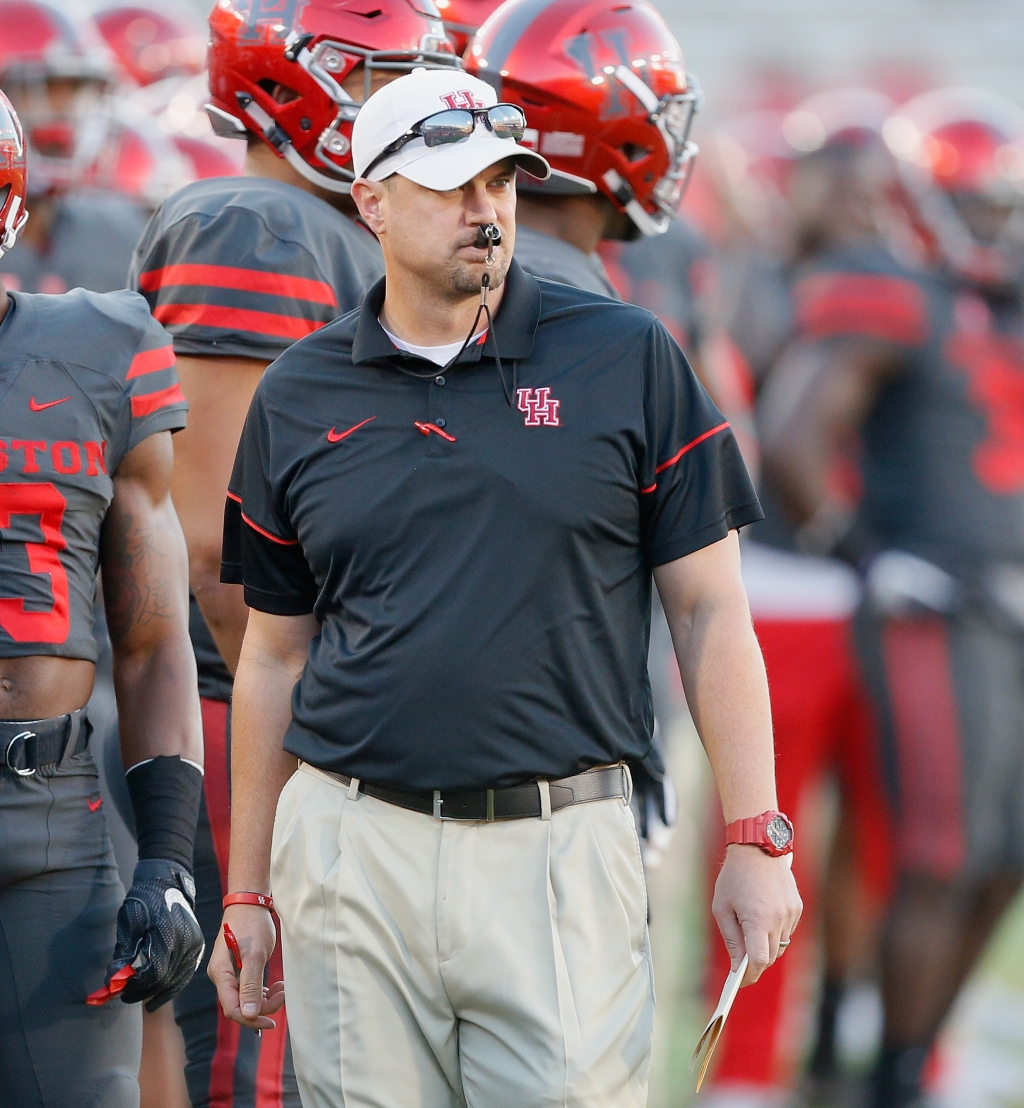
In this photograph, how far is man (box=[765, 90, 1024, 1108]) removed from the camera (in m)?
5.67

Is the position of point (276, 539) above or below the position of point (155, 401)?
below

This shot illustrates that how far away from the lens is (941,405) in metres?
6.05

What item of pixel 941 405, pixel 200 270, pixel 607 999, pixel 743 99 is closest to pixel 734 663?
pixel 607 999

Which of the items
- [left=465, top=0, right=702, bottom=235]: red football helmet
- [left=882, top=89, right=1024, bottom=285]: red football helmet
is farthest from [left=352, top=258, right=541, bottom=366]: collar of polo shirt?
[left=882, top=89, right=1024, bottom=285]: red football helmet

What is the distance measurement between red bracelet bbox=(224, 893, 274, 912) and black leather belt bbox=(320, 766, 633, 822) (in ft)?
0.96

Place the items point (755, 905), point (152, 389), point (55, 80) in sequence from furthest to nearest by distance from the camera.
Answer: point (55, 80) < point (152, 389) < point (755, 905)

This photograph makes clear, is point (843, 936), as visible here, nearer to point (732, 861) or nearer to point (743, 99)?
point (732, 861)

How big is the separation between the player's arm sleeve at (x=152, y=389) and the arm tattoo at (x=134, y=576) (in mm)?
142

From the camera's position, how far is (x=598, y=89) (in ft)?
13.4

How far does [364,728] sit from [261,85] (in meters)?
1.57

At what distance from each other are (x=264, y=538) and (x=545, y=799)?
2.00 feet

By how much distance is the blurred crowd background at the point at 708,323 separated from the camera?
571 cm

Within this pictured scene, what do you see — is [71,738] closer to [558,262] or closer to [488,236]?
[488,236]

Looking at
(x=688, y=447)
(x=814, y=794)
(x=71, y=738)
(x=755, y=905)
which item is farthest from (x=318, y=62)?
(x=814, y=794)
